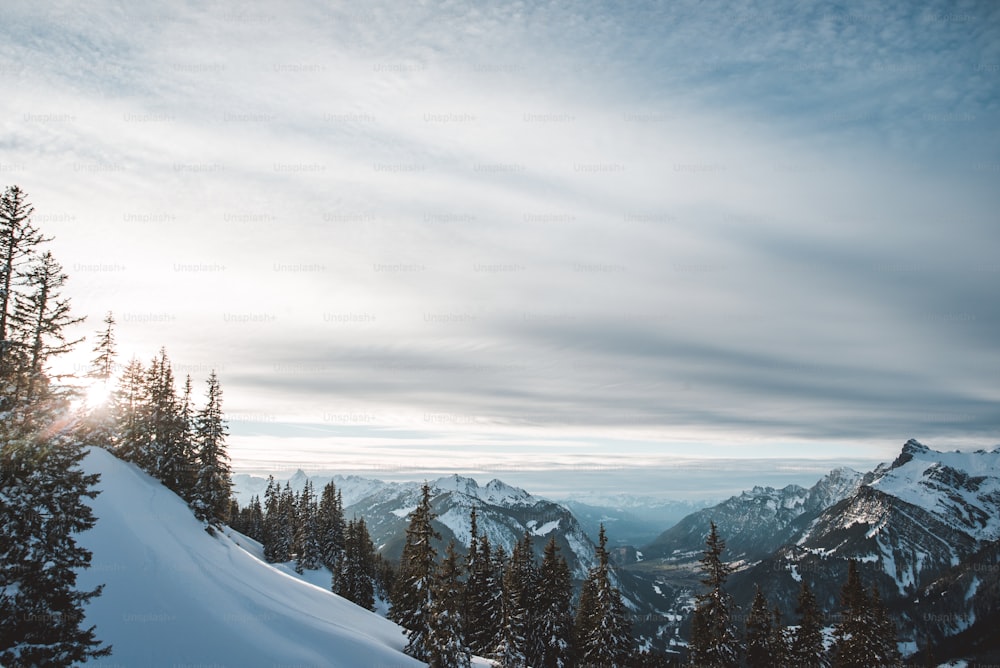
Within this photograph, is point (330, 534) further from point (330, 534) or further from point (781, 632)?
point (781, 632)

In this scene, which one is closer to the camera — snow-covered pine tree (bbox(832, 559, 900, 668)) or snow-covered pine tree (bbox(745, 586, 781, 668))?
snow-covered pine tree (bbox(832, 559, 900, 668))

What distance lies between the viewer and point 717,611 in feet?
131

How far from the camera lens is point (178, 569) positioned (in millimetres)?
33875

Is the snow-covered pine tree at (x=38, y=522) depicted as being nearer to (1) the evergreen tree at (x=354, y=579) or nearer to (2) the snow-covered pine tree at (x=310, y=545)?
(1) the evergreen tree at (x=354, y=579)

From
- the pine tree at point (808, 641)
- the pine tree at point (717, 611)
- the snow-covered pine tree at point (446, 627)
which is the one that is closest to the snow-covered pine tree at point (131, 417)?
the snow-covered pine tree at point (446, 627)

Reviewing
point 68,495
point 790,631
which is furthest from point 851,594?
point 68,495

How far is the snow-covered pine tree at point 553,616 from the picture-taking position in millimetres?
44312

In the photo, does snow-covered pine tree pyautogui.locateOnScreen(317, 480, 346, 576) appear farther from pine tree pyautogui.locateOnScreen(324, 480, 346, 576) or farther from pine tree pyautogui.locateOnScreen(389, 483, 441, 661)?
pine tree pyautogui.locateOnScreen(389, 483, 441, 661)

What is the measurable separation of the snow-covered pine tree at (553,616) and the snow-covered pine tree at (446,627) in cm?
899

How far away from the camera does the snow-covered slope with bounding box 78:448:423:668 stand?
26719mm

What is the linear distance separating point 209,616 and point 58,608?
14.9 metres

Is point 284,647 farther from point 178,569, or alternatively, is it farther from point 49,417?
point 49,417

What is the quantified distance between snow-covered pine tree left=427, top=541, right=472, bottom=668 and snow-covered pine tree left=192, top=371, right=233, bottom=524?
93.7 ft

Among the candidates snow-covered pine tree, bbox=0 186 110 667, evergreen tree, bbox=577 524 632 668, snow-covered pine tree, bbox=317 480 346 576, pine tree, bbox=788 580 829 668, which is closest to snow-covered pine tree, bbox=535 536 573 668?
evergreen tree, bbox=577 524 632 668
